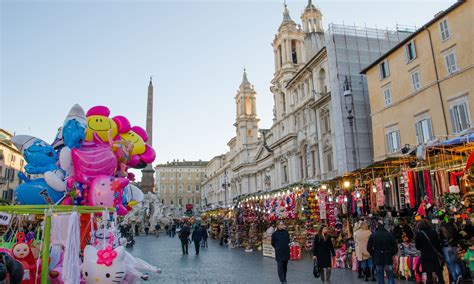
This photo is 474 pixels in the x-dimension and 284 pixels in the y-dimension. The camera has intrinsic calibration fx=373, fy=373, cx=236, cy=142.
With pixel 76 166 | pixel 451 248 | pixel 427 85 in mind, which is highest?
pixel 427 85

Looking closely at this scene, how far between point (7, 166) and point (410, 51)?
157 feet

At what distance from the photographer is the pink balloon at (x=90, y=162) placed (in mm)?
7605

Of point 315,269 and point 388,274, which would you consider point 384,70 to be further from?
point 388,274

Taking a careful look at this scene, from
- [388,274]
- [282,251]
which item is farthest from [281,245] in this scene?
[388,274]

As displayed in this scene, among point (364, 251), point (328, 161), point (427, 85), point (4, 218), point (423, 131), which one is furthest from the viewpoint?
point (328, 161)

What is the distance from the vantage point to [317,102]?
1201 inches

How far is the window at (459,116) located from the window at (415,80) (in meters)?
2.69

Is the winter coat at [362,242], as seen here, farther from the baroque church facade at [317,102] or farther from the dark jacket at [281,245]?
the baroque church facade at [317,102]

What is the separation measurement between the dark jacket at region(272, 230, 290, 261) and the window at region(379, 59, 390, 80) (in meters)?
15.8

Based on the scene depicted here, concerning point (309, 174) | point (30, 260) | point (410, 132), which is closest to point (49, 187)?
point (30, 260)

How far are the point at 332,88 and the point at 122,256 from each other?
23782 mm

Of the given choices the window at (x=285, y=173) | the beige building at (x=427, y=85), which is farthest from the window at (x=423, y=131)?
the window at (x=285, y=173)

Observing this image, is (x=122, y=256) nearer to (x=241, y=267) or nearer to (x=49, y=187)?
(x=49, y=187)

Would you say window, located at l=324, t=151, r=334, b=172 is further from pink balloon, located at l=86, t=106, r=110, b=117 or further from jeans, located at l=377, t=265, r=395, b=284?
pink balloon, located at l=86, t=106, r=110, b=117
